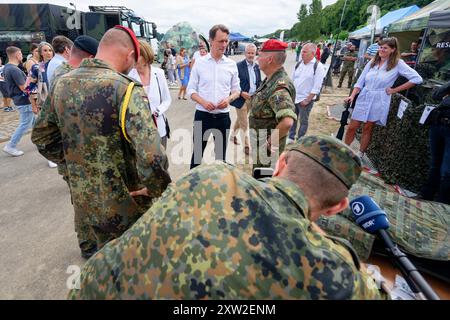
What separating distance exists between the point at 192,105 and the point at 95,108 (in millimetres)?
7399

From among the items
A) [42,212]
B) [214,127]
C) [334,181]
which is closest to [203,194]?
[334,181]

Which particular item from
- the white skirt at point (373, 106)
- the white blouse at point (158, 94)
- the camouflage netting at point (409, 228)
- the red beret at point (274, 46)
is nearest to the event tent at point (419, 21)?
the white skirt at point (373, 106)

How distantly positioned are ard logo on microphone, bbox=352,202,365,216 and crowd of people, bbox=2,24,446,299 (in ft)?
1.71

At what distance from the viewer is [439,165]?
3.23 m

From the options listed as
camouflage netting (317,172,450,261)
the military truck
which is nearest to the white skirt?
camouflage netting (317,172,450,261)

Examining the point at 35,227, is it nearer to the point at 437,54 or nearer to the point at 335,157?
the point at 335,157

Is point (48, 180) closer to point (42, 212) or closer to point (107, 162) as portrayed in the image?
point (42, 212)

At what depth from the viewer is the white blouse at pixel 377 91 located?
13.4 feet

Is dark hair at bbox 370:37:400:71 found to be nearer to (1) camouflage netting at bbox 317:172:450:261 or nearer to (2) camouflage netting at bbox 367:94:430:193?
(2) camouflage netting at bbox 367:94:430:193

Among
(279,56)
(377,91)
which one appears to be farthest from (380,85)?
(279,56)

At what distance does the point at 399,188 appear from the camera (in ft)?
12.4

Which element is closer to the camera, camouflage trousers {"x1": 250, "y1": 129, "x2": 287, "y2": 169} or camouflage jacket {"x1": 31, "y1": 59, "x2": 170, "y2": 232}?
camouflage jacket {"x1": 31, "y1": 59, "x2": 170, "y2": 232}

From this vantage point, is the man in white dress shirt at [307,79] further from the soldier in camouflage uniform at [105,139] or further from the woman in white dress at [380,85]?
the soldier in camouflage uniform at [105,139]

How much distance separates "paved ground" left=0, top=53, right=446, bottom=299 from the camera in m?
2.27
